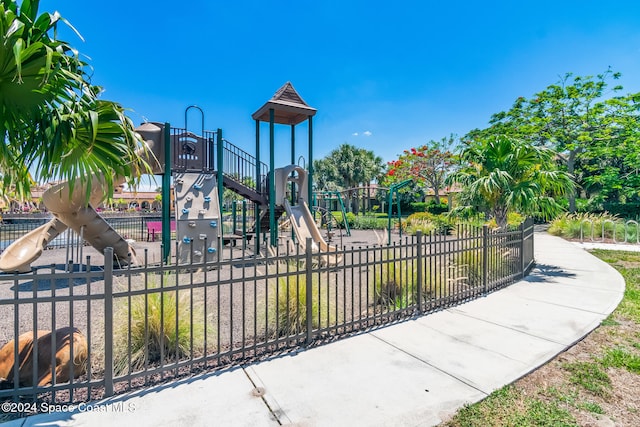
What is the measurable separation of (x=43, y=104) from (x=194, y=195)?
793 centimetres

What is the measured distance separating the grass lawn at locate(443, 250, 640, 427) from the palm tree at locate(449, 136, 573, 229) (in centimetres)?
406

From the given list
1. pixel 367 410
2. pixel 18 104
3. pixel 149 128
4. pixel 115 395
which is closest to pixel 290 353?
pixel 367 410

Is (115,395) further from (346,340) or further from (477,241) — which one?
(477,241)

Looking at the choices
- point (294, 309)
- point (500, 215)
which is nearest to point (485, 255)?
point (500, 215)

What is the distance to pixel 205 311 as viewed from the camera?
372 cm

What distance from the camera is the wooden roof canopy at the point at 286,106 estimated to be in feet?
38.4

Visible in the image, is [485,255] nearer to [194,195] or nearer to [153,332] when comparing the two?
→ [153,332]

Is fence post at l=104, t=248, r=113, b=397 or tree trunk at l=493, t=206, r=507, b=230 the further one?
tree trunk at l=493, t=206, r=507, b=230

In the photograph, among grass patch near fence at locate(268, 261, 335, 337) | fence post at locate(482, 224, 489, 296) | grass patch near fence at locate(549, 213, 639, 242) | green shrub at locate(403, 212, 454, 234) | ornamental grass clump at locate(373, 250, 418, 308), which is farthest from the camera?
green shrub at locate(403, 212, 454, 234)

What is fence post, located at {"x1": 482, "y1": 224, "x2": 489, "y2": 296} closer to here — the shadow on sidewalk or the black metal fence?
the black metal fence

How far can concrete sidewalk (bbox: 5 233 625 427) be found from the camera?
9.08 feet

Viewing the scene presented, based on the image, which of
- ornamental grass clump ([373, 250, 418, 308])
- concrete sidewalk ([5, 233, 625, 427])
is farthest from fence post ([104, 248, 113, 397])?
ornamental grass clump ([373, 250, 418, 308])

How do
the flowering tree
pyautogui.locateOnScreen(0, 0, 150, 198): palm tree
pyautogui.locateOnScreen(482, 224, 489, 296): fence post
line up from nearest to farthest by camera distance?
pyautogui.locateOnScreen(0, 0, 150, 198): palm tree
pyautogui.locateOnScreen(482, 224, 489, 296): fence post
the flowering tree

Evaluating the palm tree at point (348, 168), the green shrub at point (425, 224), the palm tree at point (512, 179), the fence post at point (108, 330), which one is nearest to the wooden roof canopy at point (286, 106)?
the palm tree at point (512, 179)
